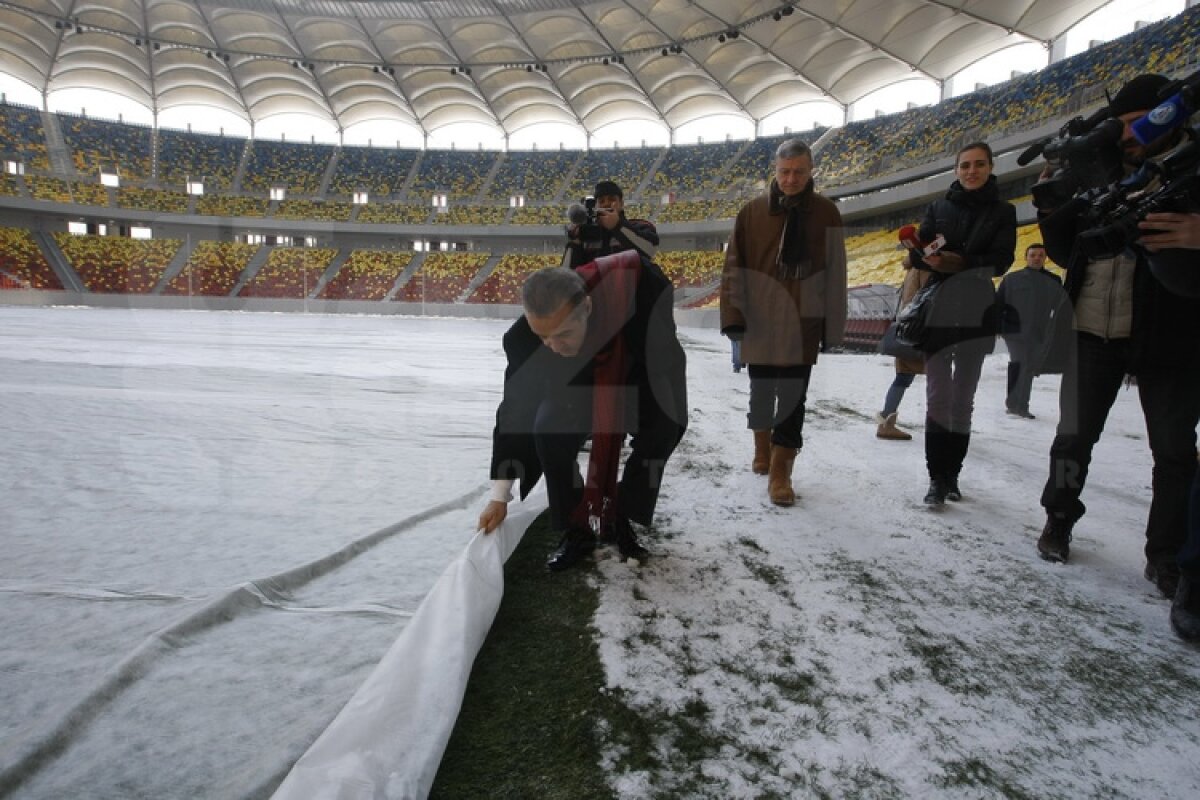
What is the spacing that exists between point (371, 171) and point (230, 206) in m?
8.76

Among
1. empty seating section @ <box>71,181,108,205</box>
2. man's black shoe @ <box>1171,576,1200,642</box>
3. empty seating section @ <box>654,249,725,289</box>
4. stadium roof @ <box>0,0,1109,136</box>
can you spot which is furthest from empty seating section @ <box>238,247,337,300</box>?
man's black shoe @ <box>1171,576,1200,642</box>

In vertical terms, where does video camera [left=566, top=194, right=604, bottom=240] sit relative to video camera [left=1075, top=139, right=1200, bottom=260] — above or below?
above

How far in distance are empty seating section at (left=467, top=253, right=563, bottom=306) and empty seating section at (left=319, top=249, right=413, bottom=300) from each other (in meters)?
5.30

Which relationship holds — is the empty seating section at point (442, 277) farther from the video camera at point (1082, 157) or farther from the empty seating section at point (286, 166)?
the video camera at point (1082, 157)

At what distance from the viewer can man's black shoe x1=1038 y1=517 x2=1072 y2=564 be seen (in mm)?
1798

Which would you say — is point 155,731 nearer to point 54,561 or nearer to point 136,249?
point 54,561

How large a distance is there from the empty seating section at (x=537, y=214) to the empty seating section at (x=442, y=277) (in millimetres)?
3234

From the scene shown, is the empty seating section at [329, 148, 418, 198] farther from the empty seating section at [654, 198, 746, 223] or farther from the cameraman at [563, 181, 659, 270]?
the cameraman at [563, 181, 659, 270]

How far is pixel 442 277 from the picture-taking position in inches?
1371

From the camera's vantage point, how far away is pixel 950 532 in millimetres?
2027

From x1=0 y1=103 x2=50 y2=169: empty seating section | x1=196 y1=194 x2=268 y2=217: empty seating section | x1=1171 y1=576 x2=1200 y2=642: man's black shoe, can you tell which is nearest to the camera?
x1=1171 y1=576 x2=1200 y2=642: man's black shoe

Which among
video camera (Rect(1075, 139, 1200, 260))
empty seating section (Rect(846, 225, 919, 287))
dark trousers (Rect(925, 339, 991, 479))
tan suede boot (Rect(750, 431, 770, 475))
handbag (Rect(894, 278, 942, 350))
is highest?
empty seating section (Rect(846, 225, 919, 287))

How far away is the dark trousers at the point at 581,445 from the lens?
5.55 ft

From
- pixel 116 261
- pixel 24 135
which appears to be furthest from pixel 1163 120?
pixel 24 135
